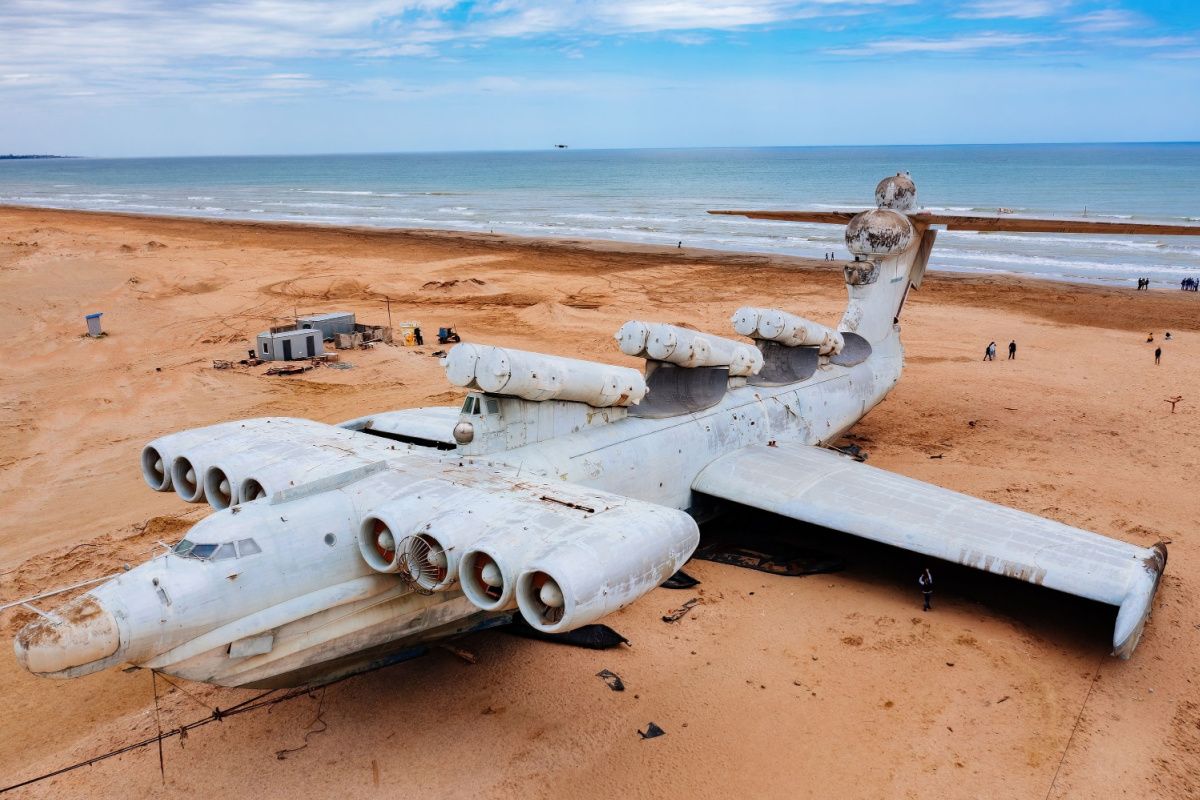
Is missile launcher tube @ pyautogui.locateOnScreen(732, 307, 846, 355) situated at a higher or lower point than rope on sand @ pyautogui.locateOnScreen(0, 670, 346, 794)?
higher

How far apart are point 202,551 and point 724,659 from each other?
23.4 ft

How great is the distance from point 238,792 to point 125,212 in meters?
110

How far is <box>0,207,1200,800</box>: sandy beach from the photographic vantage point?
980 centimetres

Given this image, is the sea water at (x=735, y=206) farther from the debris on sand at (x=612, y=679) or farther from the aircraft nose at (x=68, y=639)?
the aircraft nose at (x=68, y=639)

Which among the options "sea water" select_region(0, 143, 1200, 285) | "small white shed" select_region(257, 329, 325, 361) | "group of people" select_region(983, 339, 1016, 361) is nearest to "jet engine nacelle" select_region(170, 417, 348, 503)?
"small white shed" select_region(257, 329, 325, 361)

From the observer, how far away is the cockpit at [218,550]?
909 centimetres

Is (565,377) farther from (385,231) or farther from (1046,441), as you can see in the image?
(385,231)

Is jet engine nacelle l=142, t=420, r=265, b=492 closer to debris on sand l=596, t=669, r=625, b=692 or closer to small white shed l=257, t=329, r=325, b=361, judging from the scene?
debris on sand l=596, t=669, r=625, b=692

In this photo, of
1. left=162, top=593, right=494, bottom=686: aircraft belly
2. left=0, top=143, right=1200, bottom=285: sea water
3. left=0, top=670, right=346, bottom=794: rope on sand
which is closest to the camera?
left=162, top=593, right=494, bottom=686: aircraft belly

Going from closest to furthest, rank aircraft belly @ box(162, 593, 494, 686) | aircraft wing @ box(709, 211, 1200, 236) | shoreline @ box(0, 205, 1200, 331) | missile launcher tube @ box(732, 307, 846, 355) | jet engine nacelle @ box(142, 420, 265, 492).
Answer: aircraft belly @ box(162, 593, 494, 686)
jet engine nacelle @ box(142, 420, 265, 492)
aircraft wing @ box(709, 211, 1200, 236)
missile launcher tube @ box(732, 307, 846, 355)
shoreline @ box(0, 205, 1200, 331)

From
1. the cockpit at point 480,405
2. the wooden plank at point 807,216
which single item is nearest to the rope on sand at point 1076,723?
the cockpit at point 480,405

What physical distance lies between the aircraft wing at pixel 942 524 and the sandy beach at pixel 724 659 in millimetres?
1183

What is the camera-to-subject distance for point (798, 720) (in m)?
10.7

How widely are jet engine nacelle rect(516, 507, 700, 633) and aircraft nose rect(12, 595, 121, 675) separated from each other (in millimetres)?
4012
